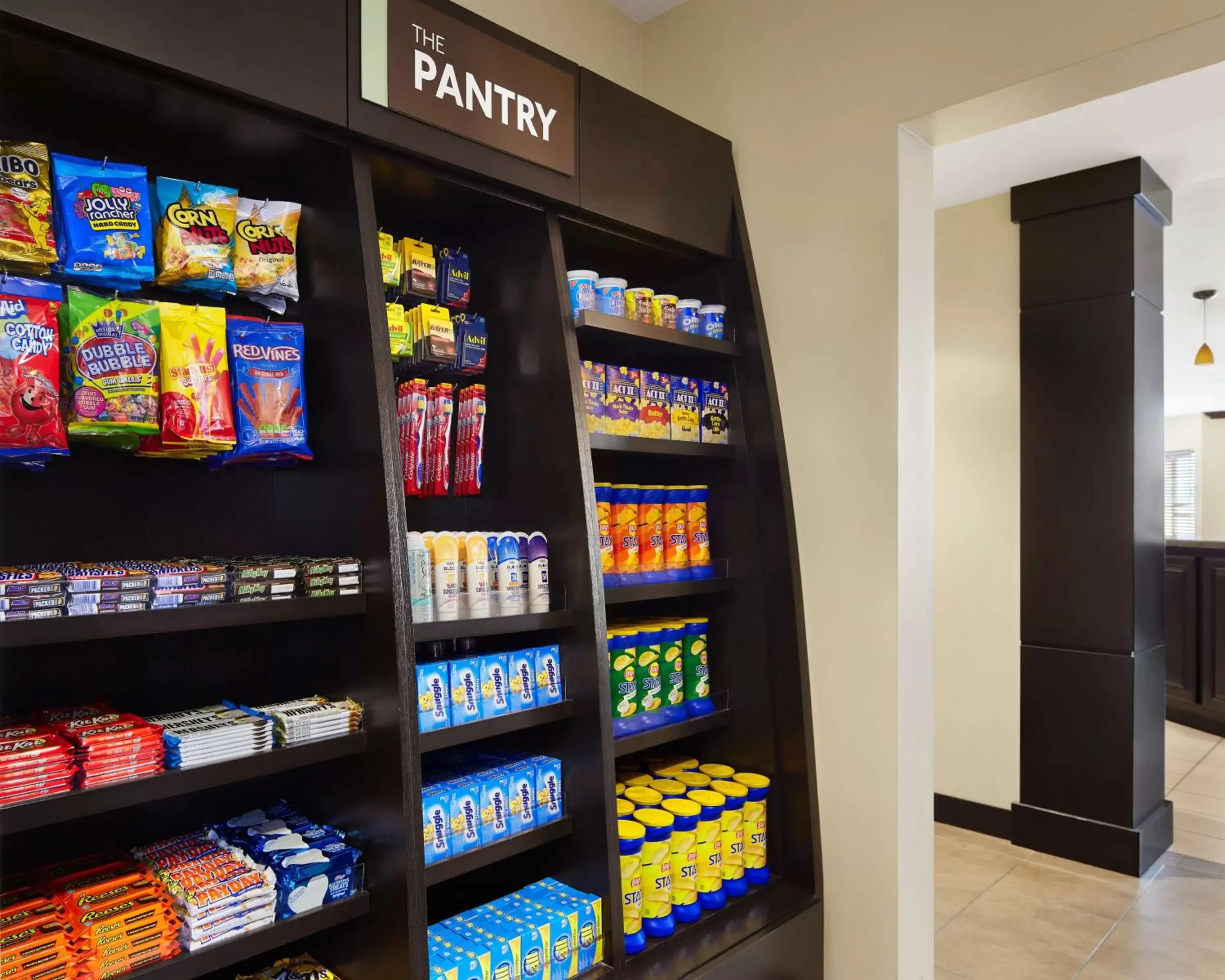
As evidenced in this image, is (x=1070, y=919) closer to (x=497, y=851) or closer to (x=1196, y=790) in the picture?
(x=1196, y=790)

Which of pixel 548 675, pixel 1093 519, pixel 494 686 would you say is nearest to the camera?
pixel 494 686

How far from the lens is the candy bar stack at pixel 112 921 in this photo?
1.28m

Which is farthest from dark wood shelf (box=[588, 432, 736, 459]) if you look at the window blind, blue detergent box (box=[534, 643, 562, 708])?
the window blind

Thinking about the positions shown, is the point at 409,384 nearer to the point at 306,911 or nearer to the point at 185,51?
the point at 185,51

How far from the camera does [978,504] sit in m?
4.18

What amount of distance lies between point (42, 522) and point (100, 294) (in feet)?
1.42

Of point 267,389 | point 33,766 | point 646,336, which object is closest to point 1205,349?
point 646,336

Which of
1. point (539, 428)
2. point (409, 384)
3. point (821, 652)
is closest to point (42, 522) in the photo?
point (409, 384)

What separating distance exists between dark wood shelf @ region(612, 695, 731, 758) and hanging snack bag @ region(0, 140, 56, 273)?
1.44 metres

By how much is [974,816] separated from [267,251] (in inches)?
159

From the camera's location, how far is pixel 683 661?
2.44 metres

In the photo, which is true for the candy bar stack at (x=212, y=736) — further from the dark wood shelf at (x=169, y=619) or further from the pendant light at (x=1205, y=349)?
the pendant light at (x=1205, y=349)

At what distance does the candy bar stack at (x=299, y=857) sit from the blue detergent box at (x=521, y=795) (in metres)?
0.36

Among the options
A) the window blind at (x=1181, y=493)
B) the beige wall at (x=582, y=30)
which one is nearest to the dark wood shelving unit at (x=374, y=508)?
the beige wall at (x=582, y=30)
